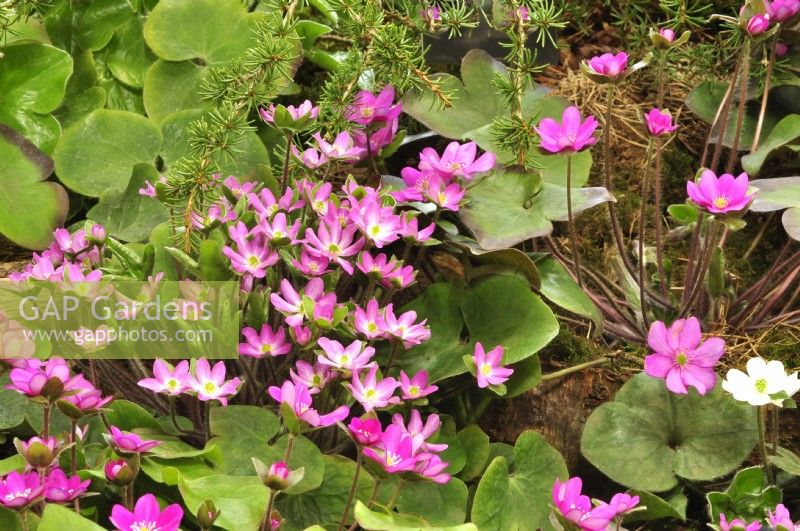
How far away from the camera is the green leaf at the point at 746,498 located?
1.23 metres

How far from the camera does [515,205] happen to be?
4.69 feet

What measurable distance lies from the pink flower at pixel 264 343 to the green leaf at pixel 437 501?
240 millimetres

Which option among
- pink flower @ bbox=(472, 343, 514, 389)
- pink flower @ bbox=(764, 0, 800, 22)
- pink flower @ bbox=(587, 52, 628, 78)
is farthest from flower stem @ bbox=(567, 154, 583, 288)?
pink flower @ bbox=(764, 0, 800, 22)

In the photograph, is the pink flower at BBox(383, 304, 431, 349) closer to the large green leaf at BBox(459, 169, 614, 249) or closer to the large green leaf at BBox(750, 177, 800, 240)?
the large green leaf at BBox(459, 169, 614, 249)

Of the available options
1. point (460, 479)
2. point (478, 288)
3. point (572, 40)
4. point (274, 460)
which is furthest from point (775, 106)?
point (274, 460)

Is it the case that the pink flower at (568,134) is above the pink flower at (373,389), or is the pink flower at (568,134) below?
above

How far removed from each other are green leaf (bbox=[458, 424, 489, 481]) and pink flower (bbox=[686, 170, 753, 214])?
1.40 ft

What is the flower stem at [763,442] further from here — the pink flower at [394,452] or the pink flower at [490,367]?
the pink flower at [394,452]

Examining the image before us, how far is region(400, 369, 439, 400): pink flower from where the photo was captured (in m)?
1.16

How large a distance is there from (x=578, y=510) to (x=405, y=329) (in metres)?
0.31

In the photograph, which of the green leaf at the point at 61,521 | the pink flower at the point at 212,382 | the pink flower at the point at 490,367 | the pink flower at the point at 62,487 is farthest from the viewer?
the pink flower at the point at 490,367

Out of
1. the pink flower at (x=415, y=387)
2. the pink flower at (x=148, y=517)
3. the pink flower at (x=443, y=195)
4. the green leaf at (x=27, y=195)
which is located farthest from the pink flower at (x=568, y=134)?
the green leaf at (x=27, y=195)

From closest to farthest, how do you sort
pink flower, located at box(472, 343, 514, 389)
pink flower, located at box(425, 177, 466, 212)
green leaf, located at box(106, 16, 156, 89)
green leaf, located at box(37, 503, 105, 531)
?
1. green leaf, located at box(37, 503, 105, 531)
2. pink flower, located at box(472, 343, 514, 389)
3. pink flower, located at box(425, 177, 466, 212)
4. green leaf, located at box(106, 16, 156, 89)

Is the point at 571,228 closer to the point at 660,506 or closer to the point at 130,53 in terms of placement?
the point at 660,506
